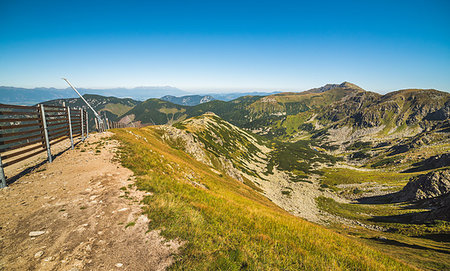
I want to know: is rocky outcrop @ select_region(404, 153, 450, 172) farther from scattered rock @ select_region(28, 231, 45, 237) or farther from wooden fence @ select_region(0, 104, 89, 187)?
wooden fence @ select_region(0, 104, 89, 187)

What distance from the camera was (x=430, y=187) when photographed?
77.1 meters

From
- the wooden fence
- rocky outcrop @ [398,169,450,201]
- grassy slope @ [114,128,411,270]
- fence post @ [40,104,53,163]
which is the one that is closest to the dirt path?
grassy slope @ [114,128,411,270]

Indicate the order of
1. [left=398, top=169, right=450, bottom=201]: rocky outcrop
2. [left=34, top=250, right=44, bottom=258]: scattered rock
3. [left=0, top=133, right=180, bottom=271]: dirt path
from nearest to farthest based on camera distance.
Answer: [left=34, top=250, right=44, bottom=258]: scattered rock < [left=0, top=133, right=180, bottom=271]: dirt path < [left=398, top=169, right=450, bottom=201]: rocky outcrop

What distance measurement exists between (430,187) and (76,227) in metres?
125

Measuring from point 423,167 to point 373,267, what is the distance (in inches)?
7916

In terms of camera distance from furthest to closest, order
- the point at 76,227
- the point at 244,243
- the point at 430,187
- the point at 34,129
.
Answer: the point at 430,187 < the point at 34,129 < the point at 244,243 < the point at 76,227

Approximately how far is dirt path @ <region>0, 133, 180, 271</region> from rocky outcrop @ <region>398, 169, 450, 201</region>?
11799 centimetres

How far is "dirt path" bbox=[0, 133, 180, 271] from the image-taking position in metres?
5.80

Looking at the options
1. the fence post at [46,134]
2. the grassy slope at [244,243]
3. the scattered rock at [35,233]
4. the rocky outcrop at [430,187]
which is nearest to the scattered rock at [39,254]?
the scattered rock at [35,233]

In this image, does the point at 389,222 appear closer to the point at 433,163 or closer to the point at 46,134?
the point at 46,134

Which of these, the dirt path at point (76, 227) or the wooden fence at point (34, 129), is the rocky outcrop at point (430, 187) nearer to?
the dirt path at point (76, 227)

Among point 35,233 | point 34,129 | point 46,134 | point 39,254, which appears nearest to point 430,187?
Answer: point 39,254

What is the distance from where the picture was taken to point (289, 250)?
776cm

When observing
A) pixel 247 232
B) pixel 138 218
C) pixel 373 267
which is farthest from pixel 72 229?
pixel 373 267
